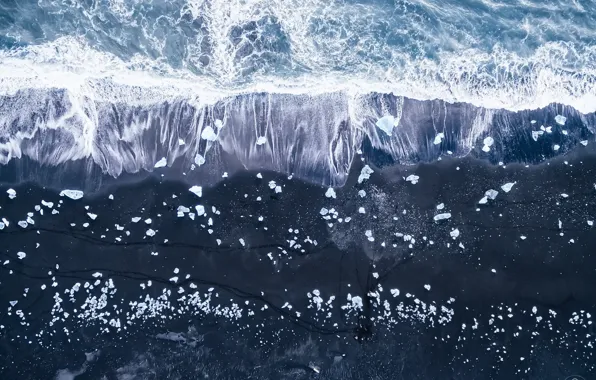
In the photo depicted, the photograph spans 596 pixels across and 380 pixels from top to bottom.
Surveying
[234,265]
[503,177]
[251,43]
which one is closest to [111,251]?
[234,265]

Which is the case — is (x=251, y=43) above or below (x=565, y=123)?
above

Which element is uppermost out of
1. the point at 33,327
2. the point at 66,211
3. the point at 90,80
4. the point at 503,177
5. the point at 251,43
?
the point at 251,43

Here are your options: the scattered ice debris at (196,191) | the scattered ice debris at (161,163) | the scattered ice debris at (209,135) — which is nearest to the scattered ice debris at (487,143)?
the scattered ice debris at (209,135)

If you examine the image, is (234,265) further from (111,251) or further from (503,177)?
(503,177)

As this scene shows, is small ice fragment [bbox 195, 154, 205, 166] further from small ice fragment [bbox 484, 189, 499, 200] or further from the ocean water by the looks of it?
→ small ice fragment [bbox 484, 189, 499, 200]

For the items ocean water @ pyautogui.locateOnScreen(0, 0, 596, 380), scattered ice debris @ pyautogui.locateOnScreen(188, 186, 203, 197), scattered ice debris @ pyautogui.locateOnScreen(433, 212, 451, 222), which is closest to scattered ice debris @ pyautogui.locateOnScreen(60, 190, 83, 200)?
ocean water @ pyautogui.locateOnScreen(0, 0, 596, 380)
